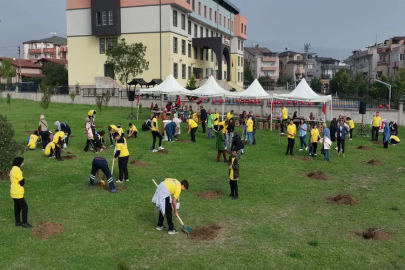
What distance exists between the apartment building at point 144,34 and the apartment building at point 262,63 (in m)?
45.8

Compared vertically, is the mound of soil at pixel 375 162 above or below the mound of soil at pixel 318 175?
above

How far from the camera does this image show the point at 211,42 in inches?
2132

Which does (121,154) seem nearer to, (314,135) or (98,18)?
(314,135)

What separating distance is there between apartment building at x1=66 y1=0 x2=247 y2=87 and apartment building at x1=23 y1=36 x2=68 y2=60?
61477 mm

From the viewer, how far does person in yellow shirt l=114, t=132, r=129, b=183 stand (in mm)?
12695

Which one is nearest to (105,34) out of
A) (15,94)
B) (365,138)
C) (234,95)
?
(15,94)

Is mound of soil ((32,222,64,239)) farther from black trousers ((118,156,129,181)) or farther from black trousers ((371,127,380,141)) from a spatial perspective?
black trousers ((371,127,380,141))

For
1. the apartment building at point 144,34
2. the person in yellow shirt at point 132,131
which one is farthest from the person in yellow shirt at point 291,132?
the apartment building at point 144,34

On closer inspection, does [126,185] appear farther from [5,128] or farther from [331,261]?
[331,261]

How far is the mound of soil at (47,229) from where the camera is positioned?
29.1ft

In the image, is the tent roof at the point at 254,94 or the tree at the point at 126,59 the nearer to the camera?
the tent roof at the point at 254,94

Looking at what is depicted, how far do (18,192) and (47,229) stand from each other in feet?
3.60

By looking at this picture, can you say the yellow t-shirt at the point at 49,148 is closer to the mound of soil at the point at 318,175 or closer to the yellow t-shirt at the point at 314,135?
the mound of soil at the point at 318,175

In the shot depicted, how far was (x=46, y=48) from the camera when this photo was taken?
113000 mm
